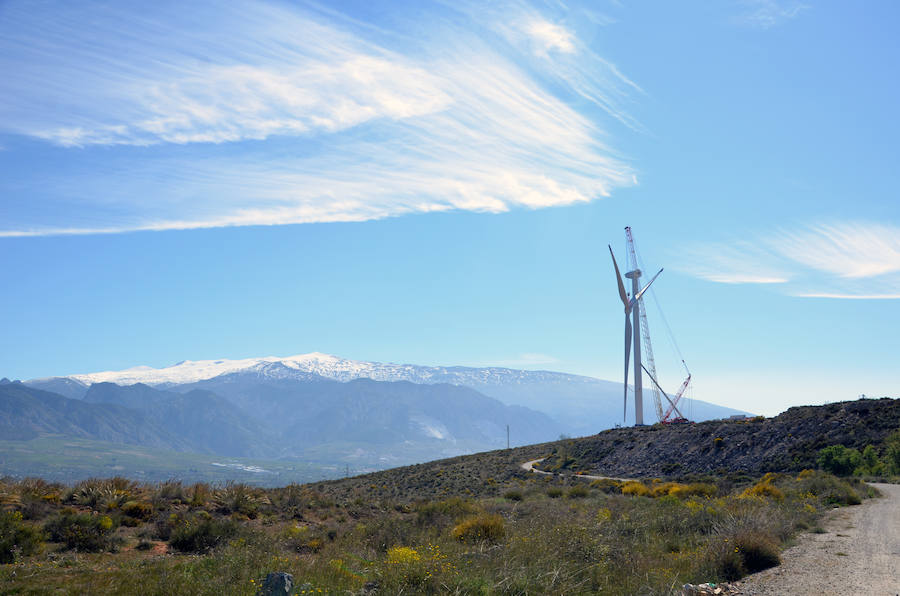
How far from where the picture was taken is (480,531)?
1694 centimetres

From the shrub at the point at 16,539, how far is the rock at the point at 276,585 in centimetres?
768

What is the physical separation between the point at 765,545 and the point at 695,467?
46587 millimetres

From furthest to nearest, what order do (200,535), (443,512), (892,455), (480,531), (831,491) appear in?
(892,455) → (831,491) → (443,512) → (480,531) → (200,535)

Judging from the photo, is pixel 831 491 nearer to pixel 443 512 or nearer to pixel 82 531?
pixel 443 512

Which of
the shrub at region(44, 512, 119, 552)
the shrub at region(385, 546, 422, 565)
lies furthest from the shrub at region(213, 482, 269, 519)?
the shrub at region(385, 546, 422, 565)

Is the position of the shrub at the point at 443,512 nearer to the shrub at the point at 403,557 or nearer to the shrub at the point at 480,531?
the shrub at the point at 480,531

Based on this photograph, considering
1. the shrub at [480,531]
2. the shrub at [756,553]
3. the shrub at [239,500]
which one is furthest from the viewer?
the shrub at [239,500]

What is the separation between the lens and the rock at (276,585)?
9891 millimetres

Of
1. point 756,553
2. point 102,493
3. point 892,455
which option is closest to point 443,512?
point 756,553

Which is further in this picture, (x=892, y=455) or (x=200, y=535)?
(x=892, y=455)

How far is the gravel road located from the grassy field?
608 mm

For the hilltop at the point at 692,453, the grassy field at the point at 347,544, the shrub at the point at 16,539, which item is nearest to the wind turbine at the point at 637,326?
the hilltop at the point at 692,453

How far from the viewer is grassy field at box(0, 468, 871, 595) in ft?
37.3

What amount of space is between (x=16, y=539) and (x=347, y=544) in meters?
8.65
